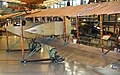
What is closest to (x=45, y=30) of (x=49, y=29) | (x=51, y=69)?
(x=49, y=29)

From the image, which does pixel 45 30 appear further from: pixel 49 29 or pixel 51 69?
pixel 51 69

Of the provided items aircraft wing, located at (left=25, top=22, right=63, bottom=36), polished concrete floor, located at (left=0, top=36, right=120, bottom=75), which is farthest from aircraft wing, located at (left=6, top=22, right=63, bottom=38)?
polished concrete floor, located at (left=0, top=36, right=120, bottom=75)

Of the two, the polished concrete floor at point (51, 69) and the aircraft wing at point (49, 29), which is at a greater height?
the aircraft wing at point (49, 29)

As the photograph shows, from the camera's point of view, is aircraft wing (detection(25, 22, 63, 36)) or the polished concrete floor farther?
aircraft wing (detection(25, 22, 63, 36))

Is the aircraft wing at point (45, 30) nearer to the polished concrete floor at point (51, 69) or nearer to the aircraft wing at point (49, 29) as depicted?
the aircraft wing at point (49, 29)

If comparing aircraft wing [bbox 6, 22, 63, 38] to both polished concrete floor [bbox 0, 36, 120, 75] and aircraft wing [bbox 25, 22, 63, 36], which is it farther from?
polished concrete floor [bbox 0, 36, 120, 75]

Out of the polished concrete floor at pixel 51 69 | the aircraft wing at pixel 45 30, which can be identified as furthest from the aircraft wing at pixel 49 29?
the polished concrete floor at pixel 51 69

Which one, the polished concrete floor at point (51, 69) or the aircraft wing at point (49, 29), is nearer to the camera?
the polished concrete floor at point (51, 69)

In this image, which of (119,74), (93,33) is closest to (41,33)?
(119,74)

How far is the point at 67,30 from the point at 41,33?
1.05 meters

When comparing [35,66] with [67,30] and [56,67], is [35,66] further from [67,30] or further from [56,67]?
[67,30]

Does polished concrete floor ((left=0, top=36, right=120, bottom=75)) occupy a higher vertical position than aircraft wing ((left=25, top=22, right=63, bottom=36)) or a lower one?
lower

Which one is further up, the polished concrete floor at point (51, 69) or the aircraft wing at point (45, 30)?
the aircraft wing at point (45, 30)

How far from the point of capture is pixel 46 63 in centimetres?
913
